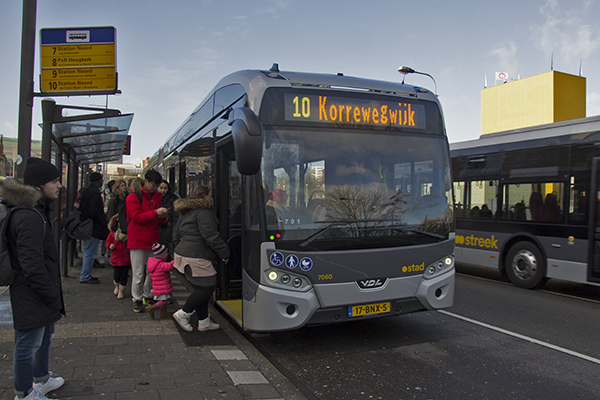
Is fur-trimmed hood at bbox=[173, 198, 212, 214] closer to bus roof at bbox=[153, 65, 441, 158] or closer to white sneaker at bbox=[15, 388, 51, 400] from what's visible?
bus roof at bbox=[153, 65, 441, 158]

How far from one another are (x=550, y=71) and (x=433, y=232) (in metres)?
53.6

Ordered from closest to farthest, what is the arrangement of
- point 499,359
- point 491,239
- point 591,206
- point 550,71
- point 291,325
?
1. point 291,325
2. point 499,359
3. point 591,206
4. point 491,239
5. point 550,71

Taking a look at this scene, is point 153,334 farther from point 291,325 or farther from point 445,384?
point 445,384

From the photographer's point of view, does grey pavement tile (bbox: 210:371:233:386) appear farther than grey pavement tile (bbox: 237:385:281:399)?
Yes

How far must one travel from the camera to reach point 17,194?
331cm

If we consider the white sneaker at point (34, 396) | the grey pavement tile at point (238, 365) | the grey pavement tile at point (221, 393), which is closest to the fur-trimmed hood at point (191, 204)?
the grey pavement tile at point (238, 365)

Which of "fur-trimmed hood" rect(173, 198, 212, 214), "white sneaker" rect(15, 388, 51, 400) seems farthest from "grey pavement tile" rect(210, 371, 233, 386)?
"fur-trimmed hood" rect(173, 198, 212, 214)

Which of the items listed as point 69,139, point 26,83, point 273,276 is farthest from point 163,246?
point 69,139

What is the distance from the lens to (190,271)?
5.63 meters

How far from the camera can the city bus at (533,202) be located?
26.9ft

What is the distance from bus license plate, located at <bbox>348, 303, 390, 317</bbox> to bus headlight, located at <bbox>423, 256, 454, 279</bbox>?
2.02 feet

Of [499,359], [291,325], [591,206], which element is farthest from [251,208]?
[591,206]

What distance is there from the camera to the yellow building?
5094 cm

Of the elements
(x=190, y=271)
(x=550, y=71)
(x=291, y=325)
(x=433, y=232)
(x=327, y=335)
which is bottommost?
(x=327, y=335)
